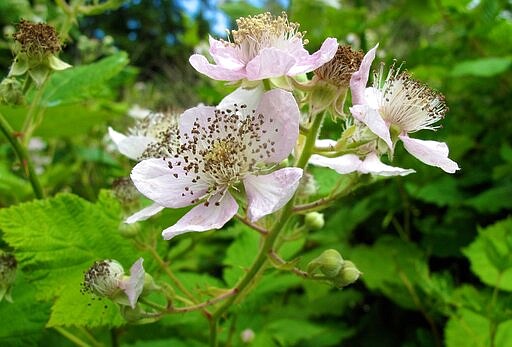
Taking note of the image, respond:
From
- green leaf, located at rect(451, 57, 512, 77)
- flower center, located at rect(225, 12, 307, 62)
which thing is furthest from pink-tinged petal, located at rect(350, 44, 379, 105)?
green leaf, located at rect(451, 57, 512, 77)

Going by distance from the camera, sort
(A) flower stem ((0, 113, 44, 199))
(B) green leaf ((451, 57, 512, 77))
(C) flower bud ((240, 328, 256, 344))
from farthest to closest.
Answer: (B) green leaf ((451, 57, 512, 77)), (C) flower bud ((240, 328, 256, 344)), (A) flower stem ((0, 113, 44, 199))

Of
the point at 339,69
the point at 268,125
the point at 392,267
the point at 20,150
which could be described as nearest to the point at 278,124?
the point at 268,125

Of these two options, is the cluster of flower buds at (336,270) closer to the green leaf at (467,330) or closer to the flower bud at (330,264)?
the flower bud at (330,264)

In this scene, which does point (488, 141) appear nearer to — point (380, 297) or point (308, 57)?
point (380, 297)

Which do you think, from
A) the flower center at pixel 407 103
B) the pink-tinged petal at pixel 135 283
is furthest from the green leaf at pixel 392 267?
the pink-tinged petal at pixel 135 283

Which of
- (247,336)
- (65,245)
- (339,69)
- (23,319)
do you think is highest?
(339,69)

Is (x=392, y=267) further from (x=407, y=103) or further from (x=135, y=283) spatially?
(x=135, y=283)

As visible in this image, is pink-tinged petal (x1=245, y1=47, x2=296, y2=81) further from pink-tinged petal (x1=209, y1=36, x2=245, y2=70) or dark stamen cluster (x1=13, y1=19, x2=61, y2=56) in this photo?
dark stamen cluster (x1=13, y1=19, x2=61, y2=56)
